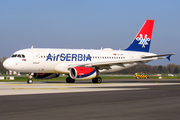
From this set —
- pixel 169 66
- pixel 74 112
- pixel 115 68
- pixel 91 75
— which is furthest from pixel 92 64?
pixel 169 66

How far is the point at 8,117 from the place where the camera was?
10219 mm

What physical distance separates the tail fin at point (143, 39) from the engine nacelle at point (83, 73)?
1147cm

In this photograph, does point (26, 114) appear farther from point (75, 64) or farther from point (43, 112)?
point (75, 64)

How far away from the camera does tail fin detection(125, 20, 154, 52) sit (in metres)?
47.6

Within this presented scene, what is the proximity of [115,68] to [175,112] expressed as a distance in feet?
108

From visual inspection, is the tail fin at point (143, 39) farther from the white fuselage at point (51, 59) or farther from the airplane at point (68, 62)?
the white fuselage at point (51, 59)

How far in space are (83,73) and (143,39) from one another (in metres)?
15.5

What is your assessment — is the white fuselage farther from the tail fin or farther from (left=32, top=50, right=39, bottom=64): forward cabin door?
the tail fin

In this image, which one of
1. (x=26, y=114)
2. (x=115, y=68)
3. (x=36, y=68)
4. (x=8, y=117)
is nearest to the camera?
(x=8, y=117)

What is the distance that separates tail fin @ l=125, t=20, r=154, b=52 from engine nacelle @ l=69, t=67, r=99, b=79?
1147 centimetres

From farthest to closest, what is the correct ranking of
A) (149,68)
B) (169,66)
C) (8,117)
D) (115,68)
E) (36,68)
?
1. (169,66)
2. (149,68)
3. (115,68)
4. (36,68)
5. (8,117)

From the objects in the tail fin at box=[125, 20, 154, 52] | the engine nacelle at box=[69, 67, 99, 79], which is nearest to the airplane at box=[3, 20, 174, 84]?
the engine nacelle at box=[69, 67, 99, 79]

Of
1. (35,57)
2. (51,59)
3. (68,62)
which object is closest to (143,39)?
(68,62)

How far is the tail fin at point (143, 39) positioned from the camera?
4762 cm
